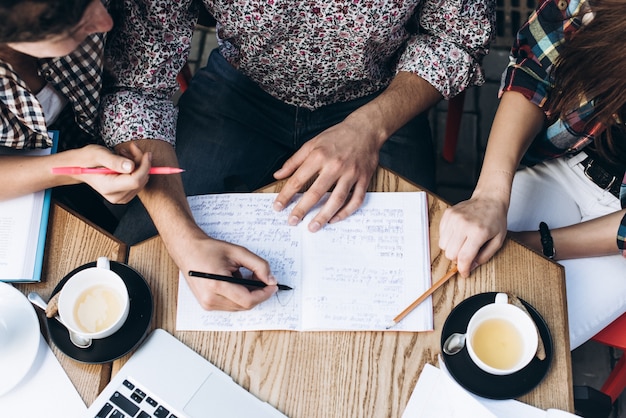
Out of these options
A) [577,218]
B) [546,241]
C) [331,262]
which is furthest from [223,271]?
[577,218]

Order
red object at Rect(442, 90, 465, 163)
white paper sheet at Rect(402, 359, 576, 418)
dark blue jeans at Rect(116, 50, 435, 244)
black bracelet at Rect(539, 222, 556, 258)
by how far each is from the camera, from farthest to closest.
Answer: red object at Rect(442, 90, 465, 163)
dark blue jeans at Rect(116, 50, 435, 244)
black bracelet at Rect(539, 222, 556, 258)
white paper sheet at Rect(402, 359, 576, 418)

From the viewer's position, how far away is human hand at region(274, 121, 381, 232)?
3.89ft

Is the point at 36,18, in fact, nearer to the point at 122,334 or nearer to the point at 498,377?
the point at 122,334

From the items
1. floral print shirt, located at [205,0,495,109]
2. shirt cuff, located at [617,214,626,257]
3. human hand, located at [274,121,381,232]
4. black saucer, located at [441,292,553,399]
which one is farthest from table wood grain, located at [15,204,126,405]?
shirt cuff, located at [617,214,626,257]

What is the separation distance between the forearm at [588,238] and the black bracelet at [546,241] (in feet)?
0.09

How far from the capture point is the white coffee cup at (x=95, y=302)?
1.05 meters

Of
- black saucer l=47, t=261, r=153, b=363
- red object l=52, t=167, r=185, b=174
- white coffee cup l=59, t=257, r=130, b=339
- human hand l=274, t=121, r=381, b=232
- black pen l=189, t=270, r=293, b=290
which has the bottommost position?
black saucer l=47, t=261, r=153, b=363

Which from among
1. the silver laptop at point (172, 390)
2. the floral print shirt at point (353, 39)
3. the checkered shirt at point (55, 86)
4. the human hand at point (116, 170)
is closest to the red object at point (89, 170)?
the human hand at point (116, 170)

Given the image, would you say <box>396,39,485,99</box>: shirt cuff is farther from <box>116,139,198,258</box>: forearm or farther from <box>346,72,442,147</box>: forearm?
<box>116,139,198,258</box>: forearm

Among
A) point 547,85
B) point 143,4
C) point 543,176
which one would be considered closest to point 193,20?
point 143,4

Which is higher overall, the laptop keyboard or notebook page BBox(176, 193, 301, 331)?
notebook page BBox(176, 193, 301, 331)

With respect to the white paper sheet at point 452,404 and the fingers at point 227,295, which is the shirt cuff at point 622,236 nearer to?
the white paper sheet at point 452,404

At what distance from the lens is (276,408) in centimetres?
104

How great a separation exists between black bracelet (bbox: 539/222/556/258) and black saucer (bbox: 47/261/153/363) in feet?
2.93
